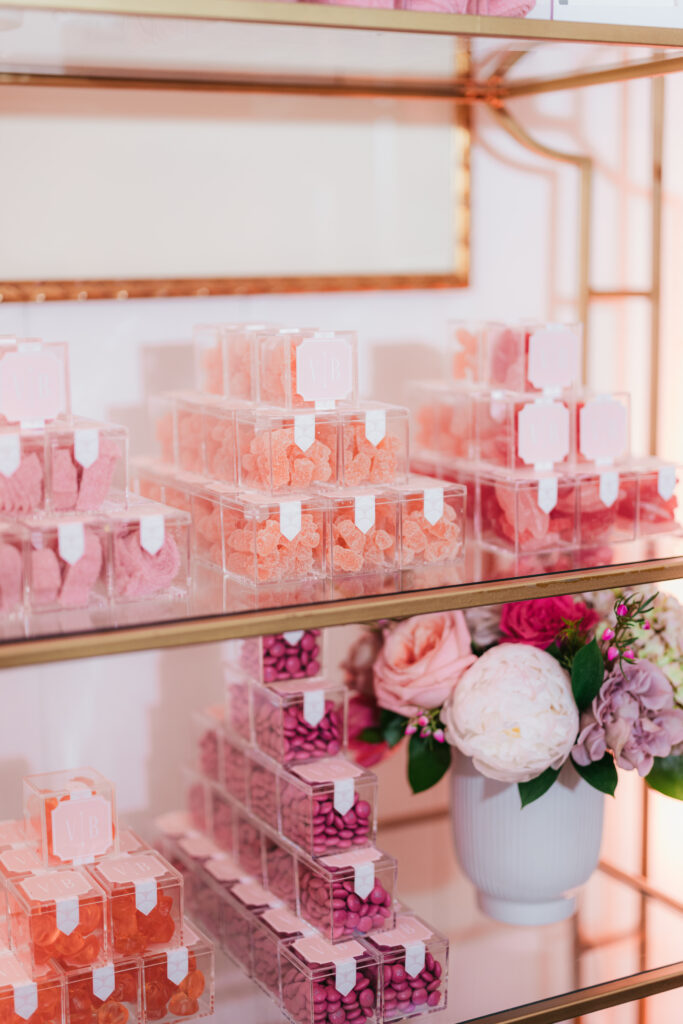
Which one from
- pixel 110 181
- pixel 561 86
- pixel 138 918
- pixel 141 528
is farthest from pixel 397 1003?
pixel 561 86

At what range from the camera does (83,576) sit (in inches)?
43.0

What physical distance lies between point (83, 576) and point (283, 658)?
14.8 inches

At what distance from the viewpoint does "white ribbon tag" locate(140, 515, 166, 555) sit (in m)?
1.11

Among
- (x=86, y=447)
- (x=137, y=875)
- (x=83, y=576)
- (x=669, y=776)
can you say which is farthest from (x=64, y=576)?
(x=669, y=776)

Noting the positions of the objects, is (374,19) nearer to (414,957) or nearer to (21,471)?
(21,471)

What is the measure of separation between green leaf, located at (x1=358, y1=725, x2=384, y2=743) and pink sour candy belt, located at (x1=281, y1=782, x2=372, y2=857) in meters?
0.17

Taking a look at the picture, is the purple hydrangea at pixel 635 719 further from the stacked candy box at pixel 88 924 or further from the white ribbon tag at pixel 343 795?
the stacked candy box at pixel 88 924

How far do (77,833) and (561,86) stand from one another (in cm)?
104

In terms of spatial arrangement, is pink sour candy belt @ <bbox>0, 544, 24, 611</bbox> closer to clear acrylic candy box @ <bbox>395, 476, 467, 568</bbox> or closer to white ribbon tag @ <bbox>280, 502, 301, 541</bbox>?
white ribbon tag @ <bbox>280, 502, 301, 541</bbox>

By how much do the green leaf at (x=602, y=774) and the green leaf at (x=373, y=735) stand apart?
0.25m

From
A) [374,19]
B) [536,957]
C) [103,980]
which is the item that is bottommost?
[536,957]

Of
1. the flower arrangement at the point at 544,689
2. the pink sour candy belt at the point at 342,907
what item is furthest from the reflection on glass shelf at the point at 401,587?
the pink sour candy belt at the point at 342,907

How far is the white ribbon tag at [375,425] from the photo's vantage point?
4.02ft

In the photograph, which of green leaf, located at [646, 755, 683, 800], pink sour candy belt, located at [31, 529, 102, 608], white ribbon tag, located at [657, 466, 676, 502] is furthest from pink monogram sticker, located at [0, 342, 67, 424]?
green leaf, located at [646, 755, 683, 800]
